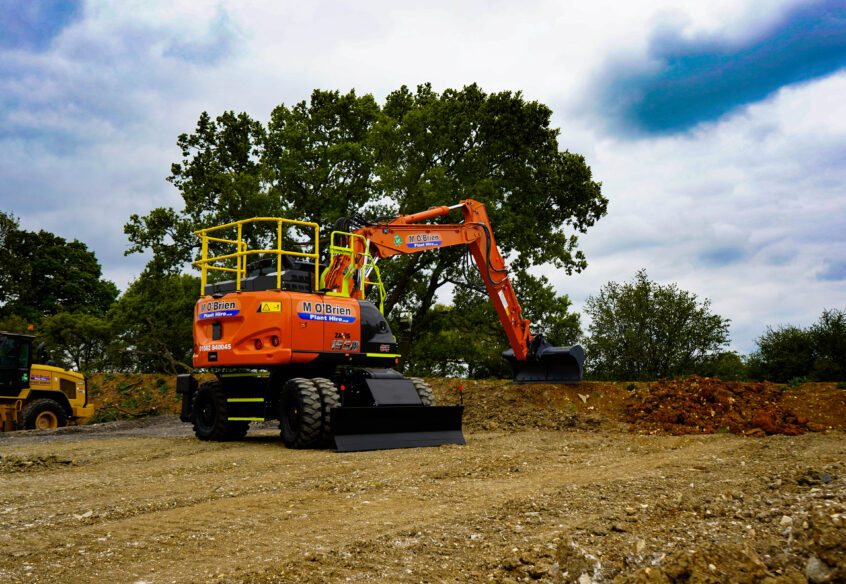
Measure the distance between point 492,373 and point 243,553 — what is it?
28.0m

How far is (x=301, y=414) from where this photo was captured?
A: 11.4 m

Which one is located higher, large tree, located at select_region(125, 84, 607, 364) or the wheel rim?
large tree, located at select_region(125, 84, 607, 364)

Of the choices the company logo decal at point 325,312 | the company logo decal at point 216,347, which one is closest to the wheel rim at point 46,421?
the company logo decal at point 216,347

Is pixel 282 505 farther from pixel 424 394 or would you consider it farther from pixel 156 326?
pixel 156 326

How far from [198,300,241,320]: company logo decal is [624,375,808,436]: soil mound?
8.58m

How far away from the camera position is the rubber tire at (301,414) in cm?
1131

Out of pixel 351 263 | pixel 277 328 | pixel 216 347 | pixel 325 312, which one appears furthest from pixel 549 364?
pixel 216 347

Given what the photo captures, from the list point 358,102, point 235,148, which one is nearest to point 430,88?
point 358,102

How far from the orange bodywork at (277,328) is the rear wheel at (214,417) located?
95 cm

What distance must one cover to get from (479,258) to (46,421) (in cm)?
1215

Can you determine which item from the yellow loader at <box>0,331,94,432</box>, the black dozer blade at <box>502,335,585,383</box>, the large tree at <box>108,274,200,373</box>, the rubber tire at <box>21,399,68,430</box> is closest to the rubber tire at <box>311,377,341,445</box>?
the black dozer blade at <box>502,335,585,383</box>

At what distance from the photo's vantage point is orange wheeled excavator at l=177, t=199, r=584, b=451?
11.5 meters

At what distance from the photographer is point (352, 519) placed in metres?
6.12

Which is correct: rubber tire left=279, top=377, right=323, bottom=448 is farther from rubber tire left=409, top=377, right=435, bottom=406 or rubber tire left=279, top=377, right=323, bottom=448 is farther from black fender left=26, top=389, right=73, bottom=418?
black fender left=26, top=389, right=73, bottom=418
